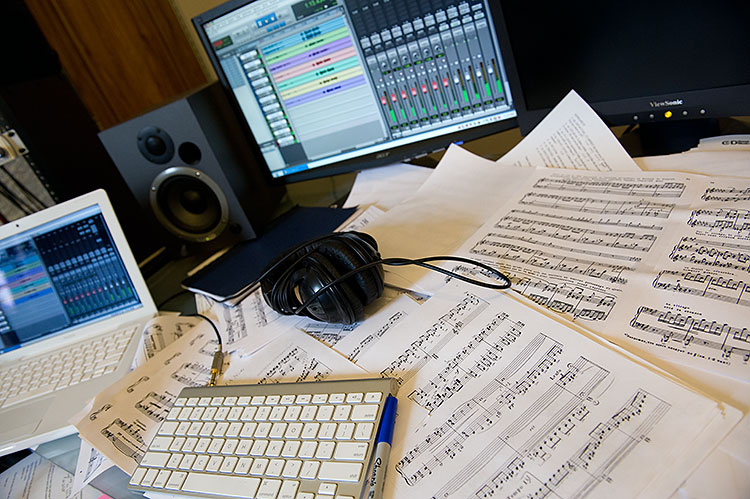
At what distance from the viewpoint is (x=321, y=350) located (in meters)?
0.61

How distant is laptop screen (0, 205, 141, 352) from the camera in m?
0.85

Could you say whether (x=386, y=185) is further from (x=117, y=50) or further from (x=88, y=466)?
(x=117, y=50)

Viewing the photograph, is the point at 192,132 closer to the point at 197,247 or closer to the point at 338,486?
the point at 197,247

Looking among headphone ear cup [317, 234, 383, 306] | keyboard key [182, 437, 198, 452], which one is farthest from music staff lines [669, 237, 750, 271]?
keyboard key [182, 437, 198, 452]

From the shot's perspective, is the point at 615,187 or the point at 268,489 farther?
the point at 615,187

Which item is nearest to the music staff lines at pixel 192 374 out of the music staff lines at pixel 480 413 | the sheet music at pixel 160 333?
the sheet music at pixel 160 333

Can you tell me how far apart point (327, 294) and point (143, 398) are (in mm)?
290

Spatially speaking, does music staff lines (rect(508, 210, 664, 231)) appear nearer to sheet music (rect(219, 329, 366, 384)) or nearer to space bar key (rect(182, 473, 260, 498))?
sheet music (rect(219, 329, 366, 384))

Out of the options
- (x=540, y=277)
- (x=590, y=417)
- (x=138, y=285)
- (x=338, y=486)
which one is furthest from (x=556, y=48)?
(x=138, y=285)

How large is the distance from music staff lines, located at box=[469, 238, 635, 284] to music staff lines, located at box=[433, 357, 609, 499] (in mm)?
142

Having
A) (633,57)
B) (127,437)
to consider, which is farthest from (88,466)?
(633,57)

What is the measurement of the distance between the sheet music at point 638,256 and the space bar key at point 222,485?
1.16ft

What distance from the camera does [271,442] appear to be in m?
0.49

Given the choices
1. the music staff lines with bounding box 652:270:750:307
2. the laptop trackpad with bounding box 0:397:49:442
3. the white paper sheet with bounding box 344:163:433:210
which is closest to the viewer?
the music staff lines with bounding box 652:270:750:307
